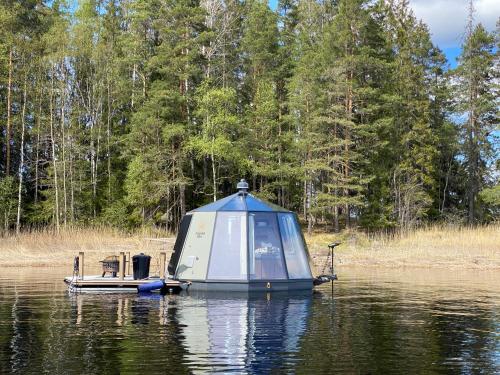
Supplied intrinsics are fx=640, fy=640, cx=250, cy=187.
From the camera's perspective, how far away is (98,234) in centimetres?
3803

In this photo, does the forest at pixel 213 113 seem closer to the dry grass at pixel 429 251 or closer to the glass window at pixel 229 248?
the dry grass at pixel 429 251

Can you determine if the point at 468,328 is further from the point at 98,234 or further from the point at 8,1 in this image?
the point at 8,1

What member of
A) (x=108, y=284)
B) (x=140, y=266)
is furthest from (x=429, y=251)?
(x=108, y=284)

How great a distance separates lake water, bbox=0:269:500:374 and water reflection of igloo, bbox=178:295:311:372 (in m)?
0.02

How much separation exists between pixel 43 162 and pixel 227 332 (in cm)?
4270

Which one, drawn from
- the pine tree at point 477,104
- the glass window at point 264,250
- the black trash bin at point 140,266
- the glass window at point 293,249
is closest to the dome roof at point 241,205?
the glass window at point 264,250

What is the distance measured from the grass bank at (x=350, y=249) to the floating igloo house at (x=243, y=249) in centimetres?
987

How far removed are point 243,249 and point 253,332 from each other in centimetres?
760

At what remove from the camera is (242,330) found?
1368 cm

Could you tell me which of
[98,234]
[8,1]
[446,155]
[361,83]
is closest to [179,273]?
[98,234]

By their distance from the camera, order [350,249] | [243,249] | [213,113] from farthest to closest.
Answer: [213,113]
[350,249]
[243,249]

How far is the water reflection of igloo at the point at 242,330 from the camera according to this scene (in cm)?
1063

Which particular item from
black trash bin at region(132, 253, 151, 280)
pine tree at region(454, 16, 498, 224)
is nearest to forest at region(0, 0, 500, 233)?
pine tree at region(454, 16, 498, 224)

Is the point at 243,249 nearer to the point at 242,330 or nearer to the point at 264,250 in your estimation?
the point at 264,250
